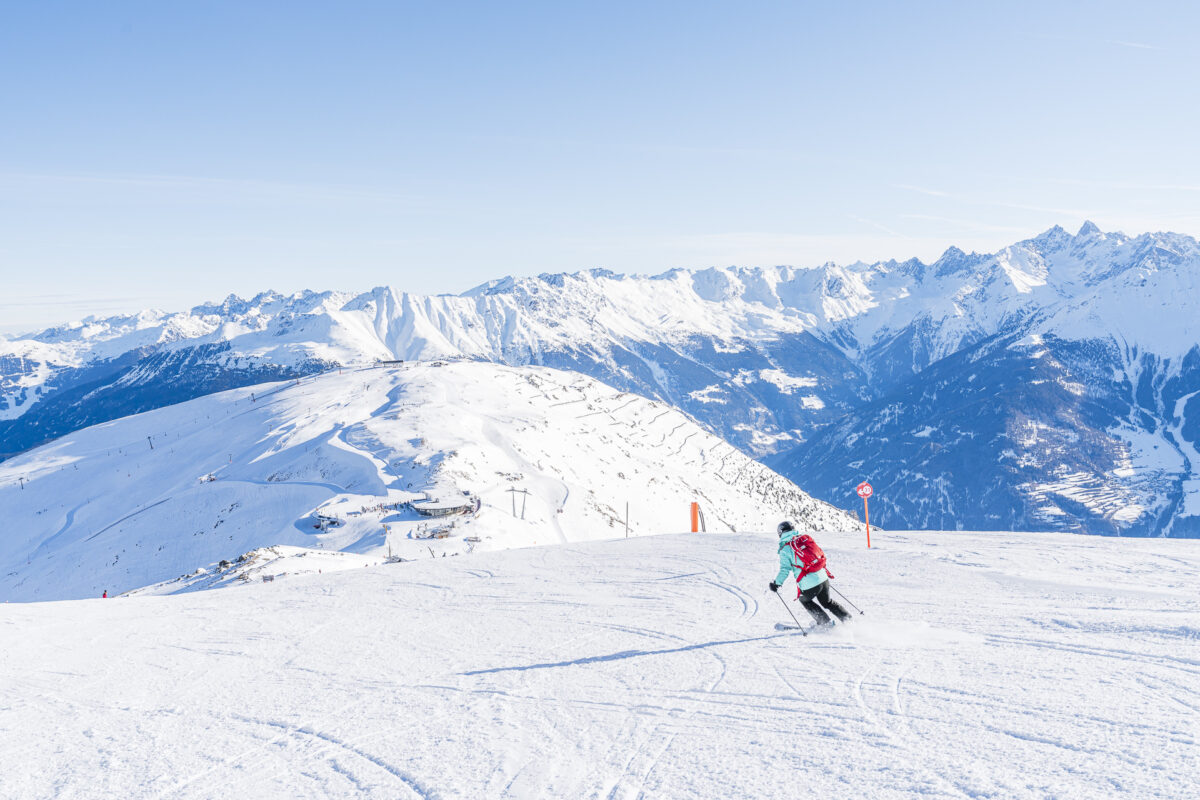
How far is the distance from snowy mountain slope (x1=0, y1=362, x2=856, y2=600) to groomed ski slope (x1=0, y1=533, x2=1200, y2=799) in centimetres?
2840

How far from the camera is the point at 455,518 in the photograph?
7331cm

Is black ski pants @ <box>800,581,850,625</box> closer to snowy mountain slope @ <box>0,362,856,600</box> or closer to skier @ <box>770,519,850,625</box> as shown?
skier @ <box>770,519,850,625</box>

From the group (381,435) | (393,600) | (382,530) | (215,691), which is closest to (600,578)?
(393,600)

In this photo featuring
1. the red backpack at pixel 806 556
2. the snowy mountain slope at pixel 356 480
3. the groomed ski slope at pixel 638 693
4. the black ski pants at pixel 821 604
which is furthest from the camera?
the snowy mountain slope at pixel 356 480

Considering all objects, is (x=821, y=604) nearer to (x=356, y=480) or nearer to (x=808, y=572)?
(x=808, y=572)

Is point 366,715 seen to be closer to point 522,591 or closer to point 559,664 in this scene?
point 559,664

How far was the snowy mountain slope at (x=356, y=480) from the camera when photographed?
242 ft

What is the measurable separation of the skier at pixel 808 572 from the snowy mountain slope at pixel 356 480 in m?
34.4

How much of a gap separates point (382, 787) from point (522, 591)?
37.6 feet

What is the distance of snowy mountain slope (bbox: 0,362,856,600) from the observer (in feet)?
242

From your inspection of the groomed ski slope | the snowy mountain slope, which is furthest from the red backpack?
the snowy mountain slope

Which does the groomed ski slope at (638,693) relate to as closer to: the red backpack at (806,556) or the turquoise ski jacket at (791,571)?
the turquoise ski jacket at (791,571)

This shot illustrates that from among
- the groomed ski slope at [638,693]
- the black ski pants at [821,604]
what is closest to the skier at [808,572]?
the black ski pants at [821,604]

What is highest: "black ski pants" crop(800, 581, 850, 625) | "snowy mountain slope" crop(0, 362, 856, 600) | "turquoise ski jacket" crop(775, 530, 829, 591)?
"turquoise ski jacket" crop(775, 530, 829, 591)
